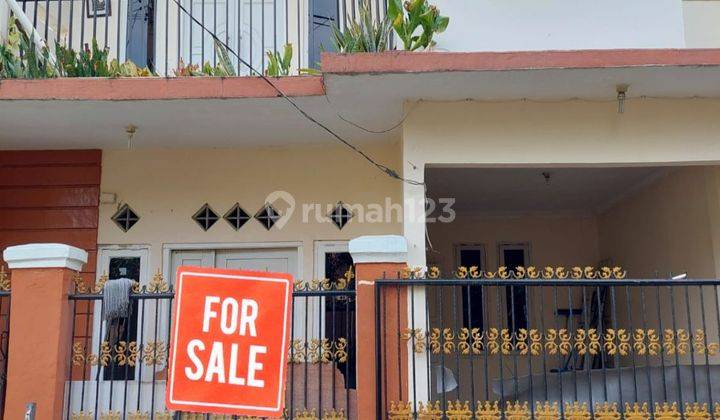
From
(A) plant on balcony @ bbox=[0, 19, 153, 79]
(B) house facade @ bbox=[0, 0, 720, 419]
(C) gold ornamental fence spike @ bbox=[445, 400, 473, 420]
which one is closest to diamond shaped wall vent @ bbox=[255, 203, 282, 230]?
(B) house facade @ bbox=[0, 0, 720, 419]

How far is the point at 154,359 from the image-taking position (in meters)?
4.95

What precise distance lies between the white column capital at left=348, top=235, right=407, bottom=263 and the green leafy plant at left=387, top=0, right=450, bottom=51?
63.0 inches

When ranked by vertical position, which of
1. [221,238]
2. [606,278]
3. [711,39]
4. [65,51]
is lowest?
[606,278]

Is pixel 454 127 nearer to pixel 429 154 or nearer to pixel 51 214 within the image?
pixel 429 154

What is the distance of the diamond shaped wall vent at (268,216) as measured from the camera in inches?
283

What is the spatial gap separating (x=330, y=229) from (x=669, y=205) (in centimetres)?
380

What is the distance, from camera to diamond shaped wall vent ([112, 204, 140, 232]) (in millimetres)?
7215

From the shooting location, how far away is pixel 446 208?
398 inches

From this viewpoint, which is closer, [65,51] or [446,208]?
[65,51]

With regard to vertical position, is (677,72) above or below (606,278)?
above

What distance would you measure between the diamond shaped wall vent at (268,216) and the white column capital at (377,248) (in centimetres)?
232

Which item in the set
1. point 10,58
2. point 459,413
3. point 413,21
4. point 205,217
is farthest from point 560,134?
point 10,58

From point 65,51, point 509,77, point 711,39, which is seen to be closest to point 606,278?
point 509,77

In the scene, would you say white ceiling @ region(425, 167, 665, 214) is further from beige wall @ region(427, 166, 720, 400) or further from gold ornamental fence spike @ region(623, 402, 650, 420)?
gold ornamental fence spike @ region(623, 402, 650, 420)
